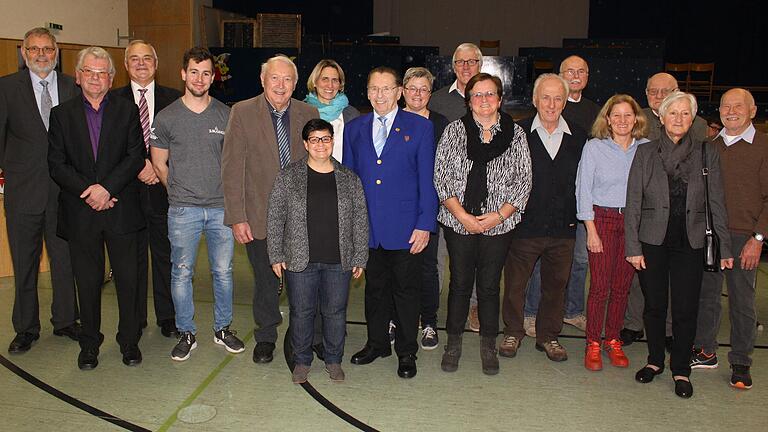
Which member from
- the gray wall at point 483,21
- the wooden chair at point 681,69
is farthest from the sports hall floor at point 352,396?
the gray wall at point 483,21

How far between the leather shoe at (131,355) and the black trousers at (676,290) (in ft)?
9.05

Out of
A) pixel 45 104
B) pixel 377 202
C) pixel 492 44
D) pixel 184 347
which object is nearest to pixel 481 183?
pixel 377 202

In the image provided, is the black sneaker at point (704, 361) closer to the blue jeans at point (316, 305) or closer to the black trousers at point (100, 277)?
the blue jeans at point (316, 305)

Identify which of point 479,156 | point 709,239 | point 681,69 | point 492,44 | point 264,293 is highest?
point 492,44

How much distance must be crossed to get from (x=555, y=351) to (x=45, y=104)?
3.26 metres

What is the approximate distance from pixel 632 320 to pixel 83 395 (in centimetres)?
319

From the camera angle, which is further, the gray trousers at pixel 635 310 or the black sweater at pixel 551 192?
the gray trousers at pixel 635 310

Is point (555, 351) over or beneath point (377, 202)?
beneath

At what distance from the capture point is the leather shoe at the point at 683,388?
137 inches

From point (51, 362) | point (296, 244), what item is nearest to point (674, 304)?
point (296, 244)

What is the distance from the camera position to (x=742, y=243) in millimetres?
3576

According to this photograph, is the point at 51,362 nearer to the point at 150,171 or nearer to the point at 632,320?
the point at 150,171

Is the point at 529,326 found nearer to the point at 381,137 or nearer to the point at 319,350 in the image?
the point at 319,350

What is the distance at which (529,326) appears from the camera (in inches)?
173
